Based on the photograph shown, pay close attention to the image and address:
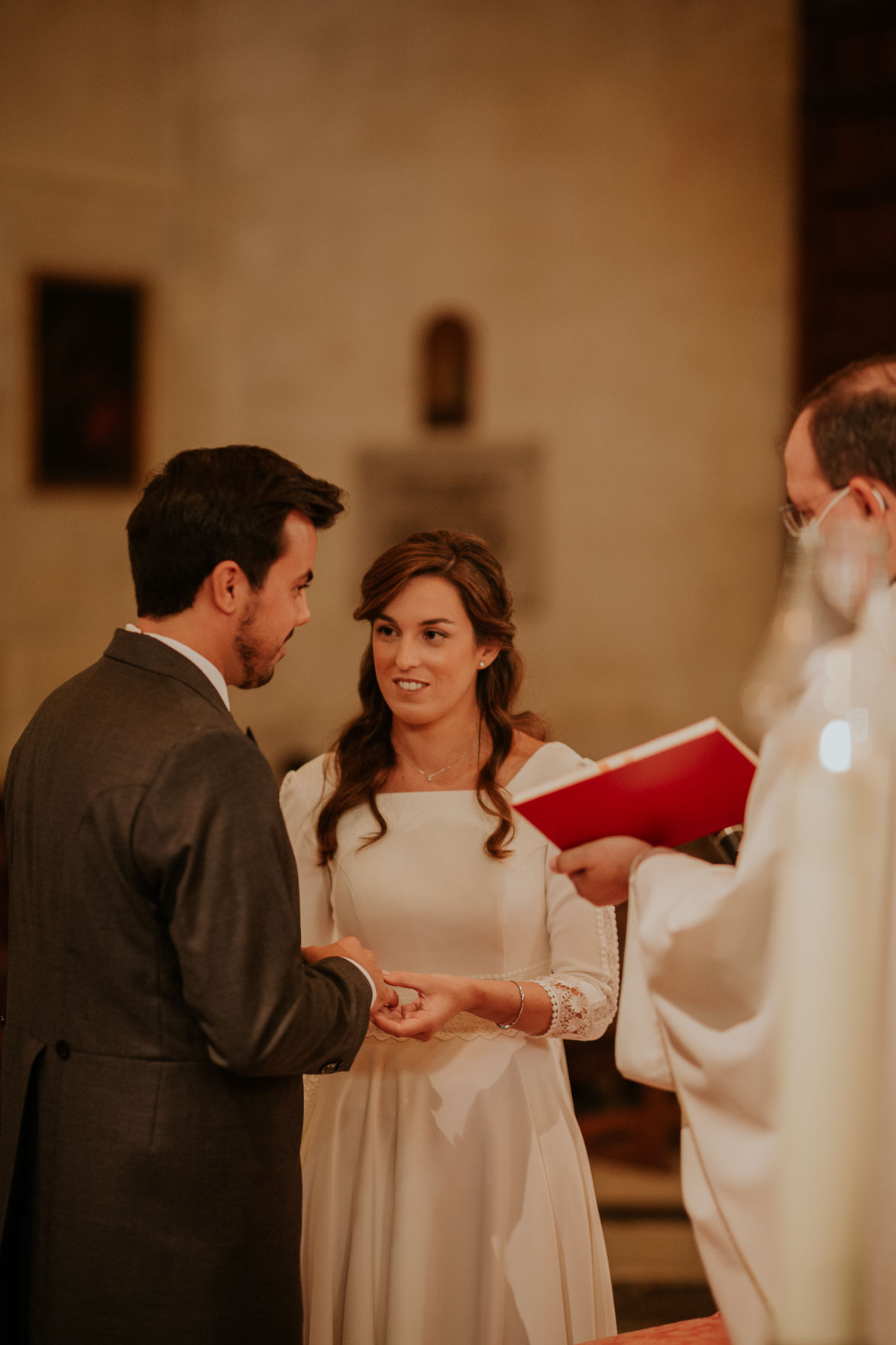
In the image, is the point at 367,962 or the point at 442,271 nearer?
the point at 367,962

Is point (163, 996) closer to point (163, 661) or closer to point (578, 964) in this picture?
point (163, 661)

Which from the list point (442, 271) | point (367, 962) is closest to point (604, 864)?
point (367, 962)

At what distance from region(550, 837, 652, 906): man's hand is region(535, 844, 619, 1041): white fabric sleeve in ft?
1.67

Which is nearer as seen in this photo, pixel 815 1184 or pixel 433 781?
pixel 815 1184

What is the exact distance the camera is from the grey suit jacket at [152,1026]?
6.60ft

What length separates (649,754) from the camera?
200cm

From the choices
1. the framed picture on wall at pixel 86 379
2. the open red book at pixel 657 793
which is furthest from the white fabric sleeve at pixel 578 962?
the framed picture on wall at pixel 86 379

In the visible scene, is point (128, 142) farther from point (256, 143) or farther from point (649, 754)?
point (649, 754)

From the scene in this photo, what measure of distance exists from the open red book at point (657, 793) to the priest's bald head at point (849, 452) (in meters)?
0.41

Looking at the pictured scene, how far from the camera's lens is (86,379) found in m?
8.38

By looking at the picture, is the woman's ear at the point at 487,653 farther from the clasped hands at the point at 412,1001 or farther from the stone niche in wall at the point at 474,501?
the stone niche in wall at the point at 474,501

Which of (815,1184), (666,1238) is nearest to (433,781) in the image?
(815,1184)

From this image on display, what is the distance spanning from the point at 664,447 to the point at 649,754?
6.61 metres

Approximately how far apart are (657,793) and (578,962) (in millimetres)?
799
